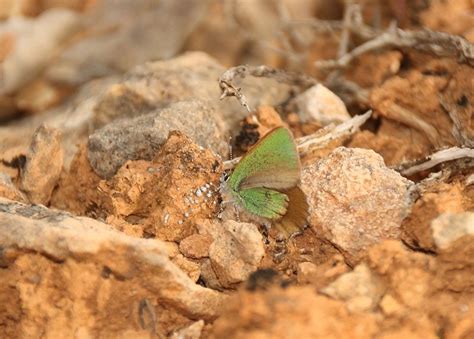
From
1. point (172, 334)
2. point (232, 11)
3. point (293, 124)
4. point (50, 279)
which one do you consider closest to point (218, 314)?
point (172, 334)

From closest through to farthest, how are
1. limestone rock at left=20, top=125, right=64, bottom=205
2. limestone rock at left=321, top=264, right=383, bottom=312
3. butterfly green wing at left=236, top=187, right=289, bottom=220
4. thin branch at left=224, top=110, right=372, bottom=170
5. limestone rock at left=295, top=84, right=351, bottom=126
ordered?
limestone rock at left=321, top=264, right=383, bottom=312 → butterfly green wing at left=236, top=187, right=289, bottom=220 → limestone rock at left=20, top=125, right=64, bottom=205 → thin branch at left=224, top=110, right=372, bottom=170 → limestone rock at left=295, top=84, right=351, bottom=126

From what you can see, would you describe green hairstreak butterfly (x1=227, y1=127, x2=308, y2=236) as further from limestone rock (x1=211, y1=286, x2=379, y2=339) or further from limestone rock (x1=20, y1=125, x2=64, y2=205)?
limestone rock (x1=20, y1=125, x2=64, y2=205)

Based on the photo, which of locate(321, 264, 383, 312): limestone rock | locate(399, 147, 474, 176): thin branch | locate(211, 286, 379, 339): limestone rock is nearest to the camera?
locate(211, 286, 379, 339): limestone rock

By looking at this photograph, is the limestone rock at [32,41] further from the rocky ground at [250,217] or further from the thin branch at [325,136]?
the thin branch at [325,136]

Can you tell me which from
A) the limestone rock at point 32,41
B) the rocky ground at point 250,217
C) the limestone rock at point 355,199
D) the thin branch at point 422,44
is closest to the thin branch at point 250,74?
the rocky ground at point 250,217

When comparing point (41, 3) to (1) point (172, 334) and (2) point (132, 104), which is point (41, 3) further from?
(1) point (172, 334)

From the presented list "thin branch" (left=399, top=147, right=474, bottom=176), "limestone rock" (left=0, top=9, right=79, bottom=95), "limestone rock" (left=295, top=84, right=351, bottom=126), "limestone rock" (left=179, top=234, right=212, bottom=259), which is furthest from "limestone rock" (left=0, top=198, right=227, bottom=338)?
"limestone rock" (left=0, top=9, right=79, bottom=95)

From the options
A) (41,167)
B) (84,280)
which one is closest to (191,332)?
(84,280)
